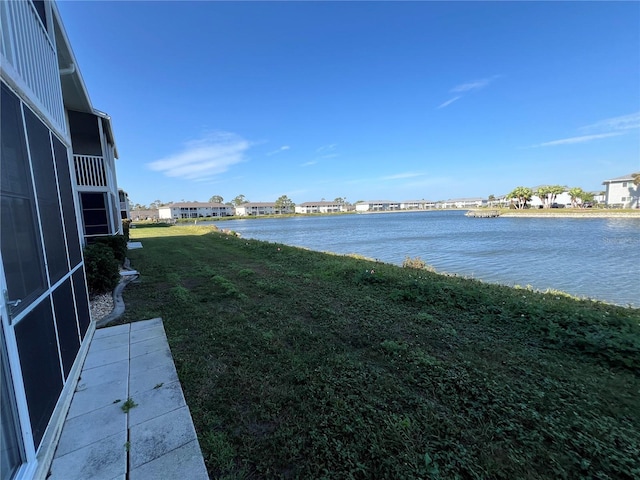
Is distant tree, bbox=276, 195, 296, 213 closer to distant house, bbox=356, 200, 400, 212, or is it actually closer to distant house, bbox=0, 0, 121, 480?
distant house, bbox=356, 200, 400, 212

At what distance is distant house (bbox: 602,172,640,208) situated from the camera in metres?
52.3

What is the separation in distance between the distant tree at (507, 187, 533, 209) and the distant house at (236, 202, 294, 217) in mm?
76263

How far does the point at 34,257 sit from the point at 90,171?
8.22m

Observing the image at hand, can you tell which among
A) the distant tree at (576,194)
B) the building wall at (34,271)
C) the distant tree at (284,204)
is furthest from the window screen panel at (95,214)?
the distant tree at (284,204)

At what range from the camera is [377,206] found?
447 feet

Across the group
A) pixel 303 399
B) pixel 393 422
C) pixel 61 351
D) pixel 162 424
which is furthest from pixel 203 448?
pixel 61 351

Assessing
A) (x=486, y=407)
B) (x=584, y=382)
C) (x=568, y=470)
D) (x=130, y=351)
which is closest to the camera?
(x=568, y=470)

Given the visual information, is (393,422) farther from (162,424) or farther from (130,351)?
(130,351)

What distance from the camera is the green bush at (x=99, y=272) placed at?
5527 mm

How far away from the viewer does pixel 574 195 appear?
63031 mm

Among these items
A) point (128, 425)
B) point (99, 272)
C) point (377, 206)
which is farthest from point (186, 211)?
point (128, 425)

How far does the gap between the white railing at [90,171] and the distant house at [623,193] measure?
77612 millimetres

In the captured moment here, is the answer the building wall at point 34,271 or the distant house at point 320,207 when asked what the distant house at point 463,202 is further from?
the building wall at point 34,271

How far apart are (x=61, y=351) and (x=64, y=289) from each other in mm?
659
